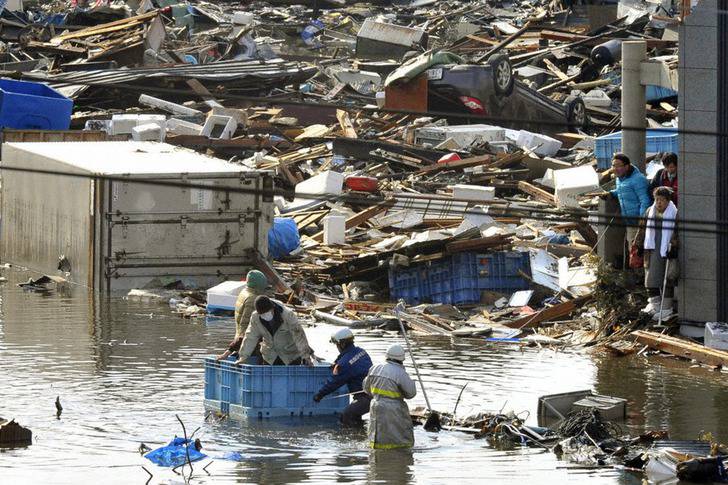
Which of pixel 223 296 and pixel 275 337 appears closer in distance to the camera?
pixel 275 337

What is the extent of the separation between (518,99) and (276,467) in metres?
21.5

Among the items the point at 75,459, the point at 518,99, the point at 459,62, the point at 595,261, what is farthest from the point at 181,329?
the point at 459,62

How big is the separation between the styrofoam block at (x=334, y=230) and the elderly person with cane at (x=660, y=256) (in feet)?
21.9

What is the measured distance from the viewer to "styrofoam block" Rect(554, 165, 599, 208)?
24812mm

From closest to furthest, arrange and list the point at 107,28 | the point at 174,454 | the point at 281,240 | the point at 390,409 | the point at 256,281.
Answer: the point at 174,454, the point at 390,409, the point at 256,281, the point at 281,240, the point at 107,28

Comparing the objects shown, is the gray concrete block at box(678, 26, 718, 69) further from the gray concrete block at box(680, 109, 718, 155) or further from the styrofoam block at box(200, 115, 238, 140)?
the styrofoam block at box(200, 115, 238, 140)

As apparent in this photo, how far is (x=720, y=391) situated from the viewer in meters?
15.7

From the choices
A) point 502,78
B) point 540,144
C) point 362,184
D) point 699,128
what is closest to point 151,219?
point 362,184

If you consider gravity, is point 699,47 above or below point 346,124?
below

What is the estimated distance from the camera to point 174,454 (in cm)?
1246

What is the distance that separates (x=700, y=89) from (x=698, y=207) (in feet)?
4.48

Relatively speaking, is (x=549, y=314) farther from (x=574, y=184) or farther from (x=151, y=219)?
(x=574, y=184)

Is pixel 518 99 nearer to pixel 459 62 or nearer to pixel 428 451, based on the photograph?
pixel 459 62

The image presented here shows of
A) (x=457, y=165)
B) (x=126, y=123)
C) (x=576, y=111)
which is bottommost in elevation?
(x=457, y=165)
